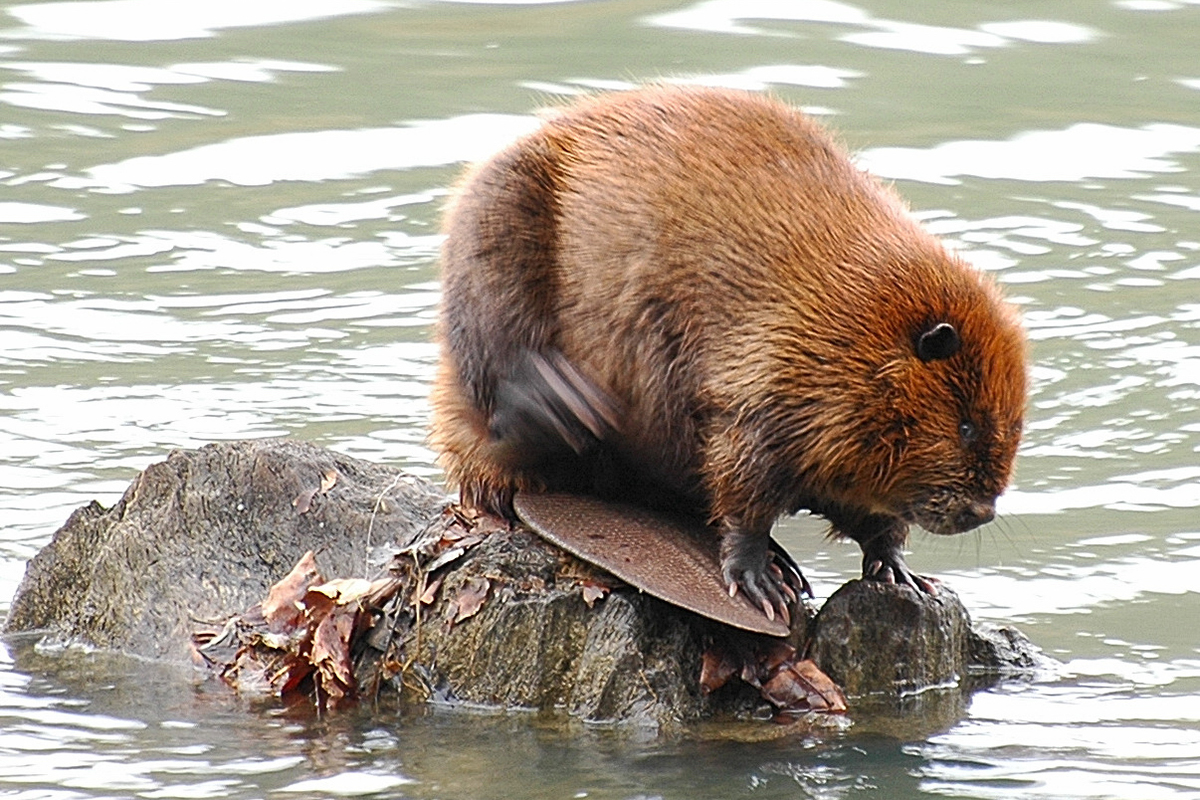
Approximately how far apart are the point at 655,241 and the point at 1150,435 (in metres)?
3.87

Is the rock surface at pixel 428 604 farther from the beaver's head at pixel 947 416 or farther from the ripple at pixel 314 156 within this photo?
the ripple at pixel 314 156

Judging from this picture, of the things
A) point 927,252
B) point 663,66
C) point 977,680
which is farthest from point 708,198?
point 663,66

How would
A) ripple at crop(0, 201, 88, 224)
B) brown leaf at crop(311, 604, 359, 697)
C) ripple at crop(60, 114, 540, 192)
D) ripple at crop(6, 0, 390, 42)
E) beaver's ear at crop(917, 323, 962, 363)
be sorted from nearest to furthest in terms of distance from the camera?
beaver's ear at crop(917, 323, 962, 363)
brown leaf at crop(311, 604, 359, 697)
ripple at crop(0, 201, 88, 224)
ripple at crop(60, 114, 540, 192)
ripple at crop(6, 0, 390, 42)

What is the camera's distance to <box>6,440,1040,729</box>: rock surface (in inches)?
257

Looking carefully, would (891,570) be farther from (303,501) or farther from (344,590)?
(303,501)

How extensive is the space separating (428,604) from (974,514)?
5.14 feet

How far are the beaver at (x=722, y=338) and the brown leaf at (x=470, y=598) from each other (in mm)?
415

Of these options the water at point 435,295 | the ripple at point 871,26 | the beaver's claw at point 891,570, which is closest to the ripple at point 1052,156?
the water at point 435,295

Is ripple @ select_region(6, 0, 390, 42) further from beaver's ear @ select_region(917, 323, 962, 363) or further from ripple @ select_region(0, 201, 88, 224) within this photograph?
beaver's ear @ select_region(917, 323, 962, 363)

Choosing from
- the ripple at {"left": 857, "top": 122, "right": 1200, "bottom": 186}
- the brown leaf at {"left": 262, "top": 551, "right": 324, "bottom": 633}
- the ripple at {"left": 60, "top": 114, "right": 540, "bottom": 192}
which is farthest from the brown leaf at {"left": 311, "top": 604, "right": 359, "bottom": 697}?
the ripple at {"left": 857, "top": 122, "right": 1200, "bottom": 186}

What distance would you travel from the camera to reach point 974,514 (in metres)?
6.48

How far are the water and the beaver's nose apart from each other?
1.96ft

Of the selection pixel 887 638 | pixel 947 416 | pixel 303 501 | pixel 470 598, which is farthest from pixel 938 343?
pixel 303 501

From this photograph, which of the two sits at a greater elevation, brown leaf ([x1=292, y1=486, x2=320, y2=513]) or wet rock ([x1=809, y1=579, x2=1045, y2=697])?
brown leaf ([x1=292, y1=486, x2=320, y2=513])
